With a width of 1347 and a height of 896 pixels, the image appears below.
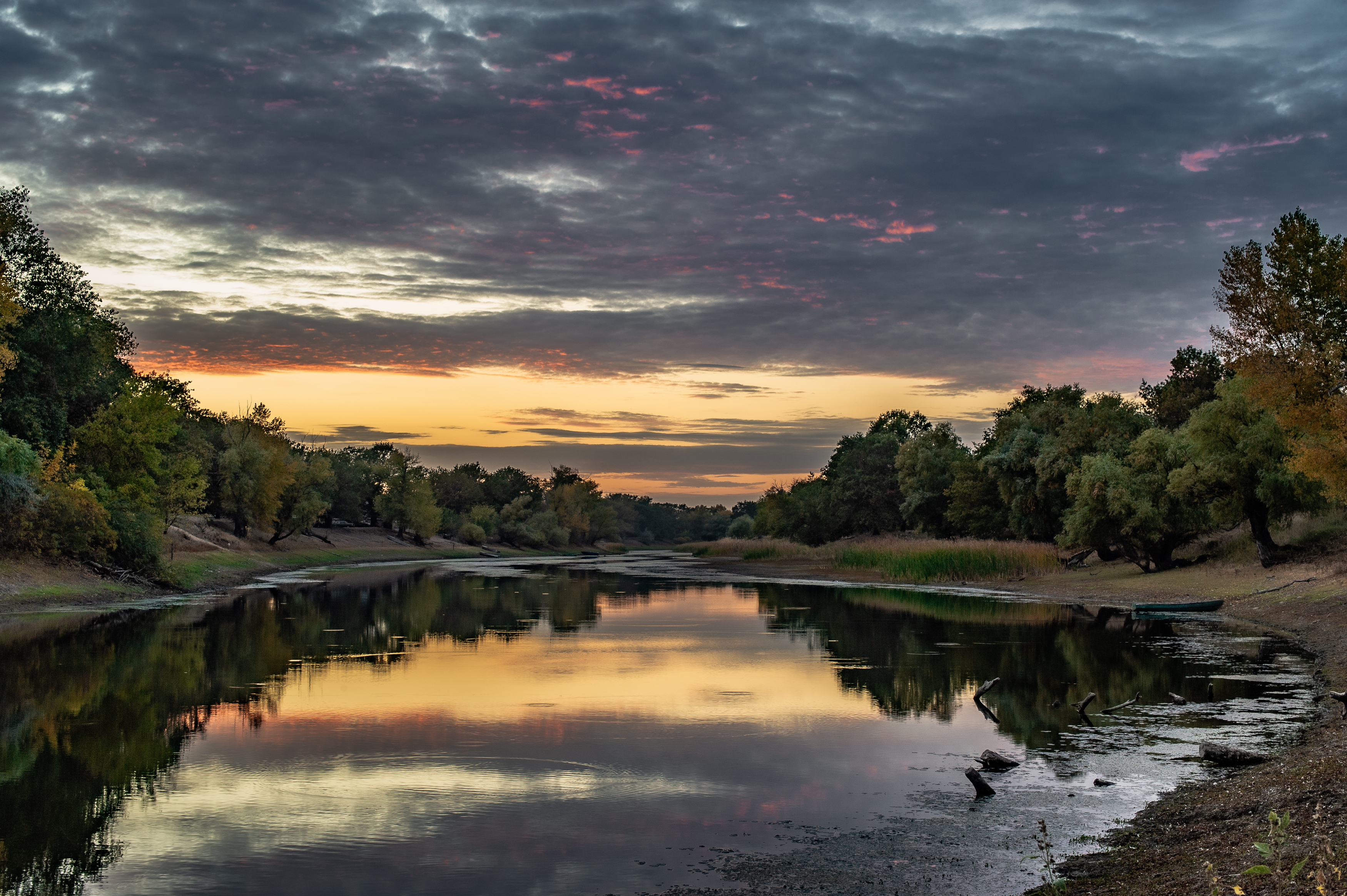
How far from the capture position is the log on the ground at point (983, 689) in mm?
17172

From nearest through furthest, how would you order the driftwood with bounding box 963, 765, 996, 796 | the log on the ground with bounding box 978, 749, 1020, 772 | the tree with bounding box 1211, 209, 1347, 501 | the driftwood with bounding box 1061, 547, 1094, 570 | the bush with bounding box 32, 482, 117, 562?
the driftwood with bounding box 963, 765, 996, 796
the log on the ground with bounding box 978, 749, 1020, 772
the tree with bounding box 1211, 209, 1347, 501
the bush with bounding box 32, 482, 117, 562
the driftwood with bounding box 1061, 547, 1094, 570

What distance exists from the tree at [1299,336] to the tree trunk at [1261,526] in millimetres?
8730

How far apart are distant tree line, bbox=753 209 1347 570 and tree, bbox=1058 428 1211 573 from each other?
0.09m

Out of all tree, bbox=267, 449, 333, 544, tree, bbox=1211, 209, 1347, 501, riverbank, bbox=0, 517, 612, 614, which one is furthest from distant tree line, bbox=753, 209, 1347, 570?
tree, bbox=267, 449, 333, 544

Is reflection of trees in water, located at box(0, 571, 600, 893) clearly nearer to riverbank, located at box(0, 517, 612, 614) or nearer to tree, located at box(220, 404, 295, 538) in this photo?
riverbank, located at box(0, 517, 612, 614)

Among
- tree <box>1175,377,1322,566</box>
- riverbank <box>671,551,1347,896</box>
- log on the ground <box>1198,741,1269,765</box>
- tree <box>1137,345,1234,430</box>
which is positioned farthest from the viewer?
tree <box>1137,345,1234,430</box>

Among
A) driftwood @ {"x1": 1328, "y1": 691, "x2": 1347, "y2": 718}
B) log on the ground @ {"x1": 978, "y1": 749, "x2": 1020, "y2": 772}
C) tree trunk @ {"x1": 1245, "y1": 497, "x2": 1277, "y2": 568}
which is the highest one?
tree trunk @ {"x1": 1245, "y1": 497, "x2": 1277, "y2": 568}

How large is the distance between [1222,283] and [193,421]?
93.0 m

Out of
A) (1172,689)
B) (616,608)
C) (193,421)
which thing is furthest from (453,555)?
(1172,689)

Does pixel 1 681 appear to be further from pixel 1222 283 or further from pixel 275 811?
pixel 1222 283

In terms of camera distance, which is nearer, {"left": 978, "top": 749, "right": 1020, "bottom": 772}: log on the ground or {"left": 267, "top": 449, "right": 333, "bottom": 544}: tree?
{"left": 978, "top": 749, "right": 1020, "bottom": 772}: log on the ground

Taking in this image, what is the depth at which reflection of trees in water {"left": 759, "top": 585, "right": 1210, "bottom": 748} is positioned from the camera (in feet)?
62.2

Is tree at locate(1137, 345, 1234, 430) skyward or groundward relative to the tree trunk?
skyward

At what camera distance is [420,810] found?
11578 mm
